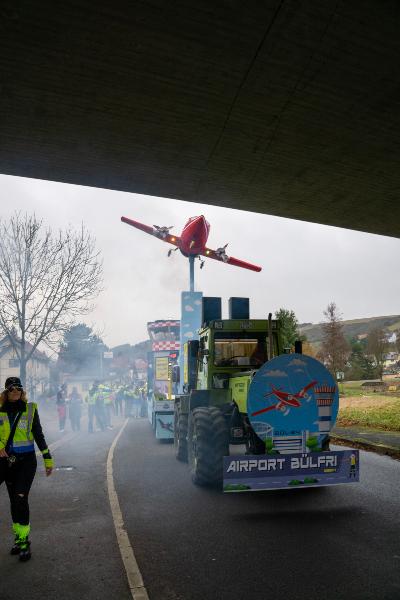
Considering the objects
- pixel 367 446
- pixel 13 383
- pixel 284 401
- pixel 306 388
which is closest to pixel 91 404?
pixel 367 446

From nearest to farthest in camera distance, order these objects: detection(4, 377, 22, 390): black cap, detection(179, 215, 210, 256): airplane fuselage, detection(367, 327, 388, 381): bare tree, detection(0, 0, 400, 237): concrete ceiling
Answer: detection(4, 377, 22, 390): black cap → detection(0, 0, 400, 237): concrete ceiling → detection(179, 215, 210, 256): airplane fuselage → detection(367, 327, 388, 381): bare tree

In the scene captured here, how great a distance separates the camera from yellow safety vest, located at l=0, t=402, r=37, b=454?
5.40m

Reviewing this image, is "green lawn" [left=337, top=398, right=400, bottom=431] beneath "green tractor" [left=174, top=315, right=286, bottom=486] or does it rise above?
beneath

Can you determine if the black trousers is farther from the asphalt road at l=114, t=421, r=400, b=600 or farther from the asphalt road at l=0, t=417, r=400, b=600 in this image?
the asphalt road at l=114, t=421, r=400, b=600

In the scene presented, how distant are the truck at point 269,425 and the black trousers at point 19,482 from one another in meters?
2.44

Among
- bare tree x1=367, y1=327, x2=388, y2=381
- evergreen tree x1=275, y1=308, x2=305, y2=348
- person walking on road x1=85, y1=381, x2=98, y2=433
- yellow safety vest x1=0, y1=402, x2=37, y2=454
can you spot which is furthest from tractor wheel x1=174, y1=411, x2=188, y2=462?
bare tree x1=367, y1=327, x2=388, y2=381

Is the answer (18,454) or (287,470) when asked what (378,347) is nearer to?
(287,470)

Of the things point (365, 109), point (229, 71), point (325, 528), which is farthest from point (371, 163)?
point (325, 528)

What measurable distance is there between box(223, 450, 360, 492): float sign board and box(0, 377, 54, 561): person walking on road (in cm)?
240

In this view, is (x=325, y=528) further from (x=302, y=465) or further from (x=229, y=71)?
(x=229, y=71)

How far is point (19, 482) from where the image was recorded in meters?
5.29

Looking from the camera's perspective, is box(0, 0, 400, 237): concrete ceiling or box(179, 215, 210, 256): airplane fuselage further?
box(179, 215, 210, 256): airplane fuselage

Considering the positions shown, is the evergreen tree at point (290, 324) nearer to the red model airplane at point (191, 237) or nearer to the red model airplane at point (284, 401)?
the red model airplane at point (191, 237)

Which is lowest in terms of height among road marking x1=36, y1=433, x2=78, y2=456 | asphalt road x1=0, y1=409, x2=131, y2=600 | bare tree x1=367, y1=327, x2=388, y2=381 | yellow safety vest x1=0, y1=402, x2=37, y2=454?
road marking x1=36, y1=433, x2=78, y2=456
